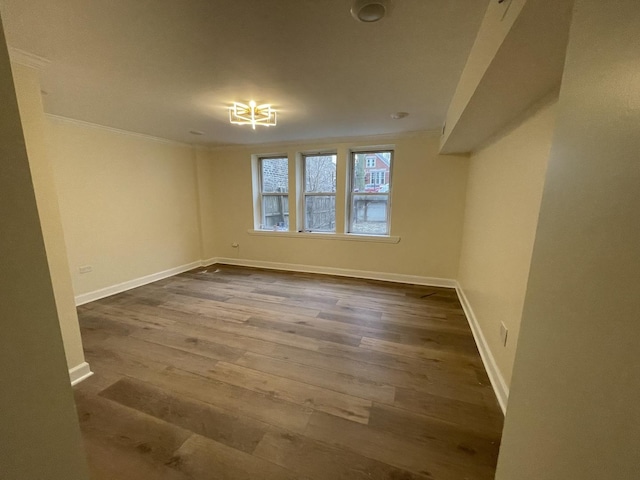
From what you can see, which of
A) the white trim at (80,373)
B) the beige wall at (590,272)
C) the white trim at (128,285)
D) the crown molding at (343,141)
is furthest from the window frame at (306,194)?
the beige wall at (590,272)

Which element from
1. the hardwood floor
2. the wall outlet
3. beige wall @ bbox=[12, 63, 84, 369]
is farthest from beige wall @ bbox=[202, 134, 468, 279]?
beige wall @ bbox=[12, 63, 84, 369]

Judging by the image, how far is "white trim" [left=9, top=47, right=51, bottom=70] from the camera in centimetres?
145

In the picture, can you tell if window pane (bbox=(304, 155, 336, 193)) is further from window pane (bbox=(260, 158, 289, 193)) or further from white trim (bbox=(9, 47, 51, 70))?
white trim (bbox=(9, 47, 51, 70))

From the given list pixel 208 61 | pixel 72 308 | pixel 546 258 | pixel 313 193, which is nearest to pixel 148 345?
pixel 72 308

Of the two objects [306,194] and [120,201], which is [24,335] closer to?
[120,201]

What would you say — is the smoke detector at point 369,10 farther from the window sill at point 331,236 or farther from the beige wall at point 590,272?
the window sill at point 331,236

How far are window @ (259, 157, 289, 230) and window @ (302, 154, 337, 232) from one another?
0.37 meters

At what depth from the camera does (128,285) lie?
362 centimetres

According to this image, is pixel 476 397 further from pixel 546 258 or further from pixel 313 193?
pixel 313 193

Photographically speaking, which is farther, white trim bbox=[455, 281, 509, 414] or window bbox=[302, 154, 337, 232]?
window bbox=[302, 154, 337, 232]

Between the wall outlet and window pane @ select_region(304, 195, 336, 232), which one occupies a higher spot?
window pane @ select_region(304, 195, 336, 232)

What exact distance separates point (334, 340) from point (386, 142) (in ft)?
9.31

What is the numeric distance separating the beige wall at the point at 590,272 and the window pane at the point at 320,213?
3.68 m

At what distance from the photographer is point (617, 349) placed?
419mm
